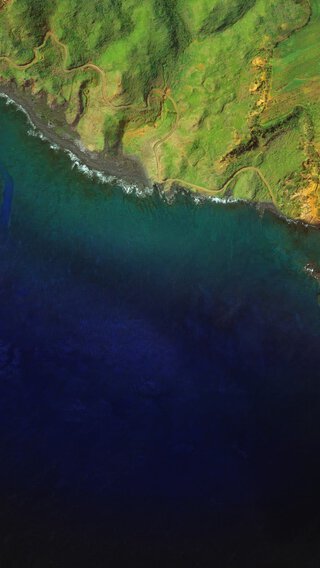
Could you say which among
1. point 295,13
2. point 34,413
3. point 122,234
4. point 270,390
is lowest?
point 34,413

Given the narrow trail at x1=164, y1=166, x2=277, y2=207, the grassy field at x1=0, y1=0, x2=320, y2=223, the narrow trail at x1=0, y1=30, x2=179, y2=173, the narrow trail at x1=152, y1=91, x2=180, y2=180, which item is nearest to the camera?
the grassy field at x1=0, y1=0, x2=320, y2=223

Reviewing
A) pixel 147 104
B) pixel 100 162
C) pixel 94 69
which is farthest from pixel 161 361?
pixel 94 69

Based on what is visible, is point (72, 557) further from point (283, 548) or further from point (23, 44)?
point (23, 44)

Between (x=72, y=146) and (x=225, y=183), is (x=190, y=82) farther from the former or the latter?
(x=72, y=146)

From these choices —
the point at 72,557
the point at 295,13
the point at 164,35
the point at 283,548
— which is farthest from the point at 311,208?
the point at 72,557

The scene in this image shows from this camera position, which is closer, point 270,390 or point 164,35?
point 164,35

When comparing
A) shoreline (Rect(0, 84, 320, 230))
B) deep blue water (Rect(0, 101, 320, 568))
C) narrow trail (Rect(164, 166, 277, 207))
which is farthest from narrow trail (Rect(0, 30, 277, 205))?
deep blue water (Rect(0, 101, 320, 568))

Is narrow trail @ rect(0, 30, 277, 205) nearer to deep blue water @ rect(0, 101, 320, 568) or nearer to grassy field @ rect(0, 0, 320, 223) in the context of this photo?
grassy field @ rect(0, 0, 320, 223)

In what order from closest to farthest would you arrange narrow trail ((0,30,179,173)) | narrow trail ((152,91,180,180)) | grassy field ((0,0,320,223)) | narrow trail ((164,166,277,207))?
grassy field ((0,0,320,223)) → narrow trail ((0,30,179,173)) → narrow trail ((152,91,180,180)) → narrow trail ((164,166,277,207))
